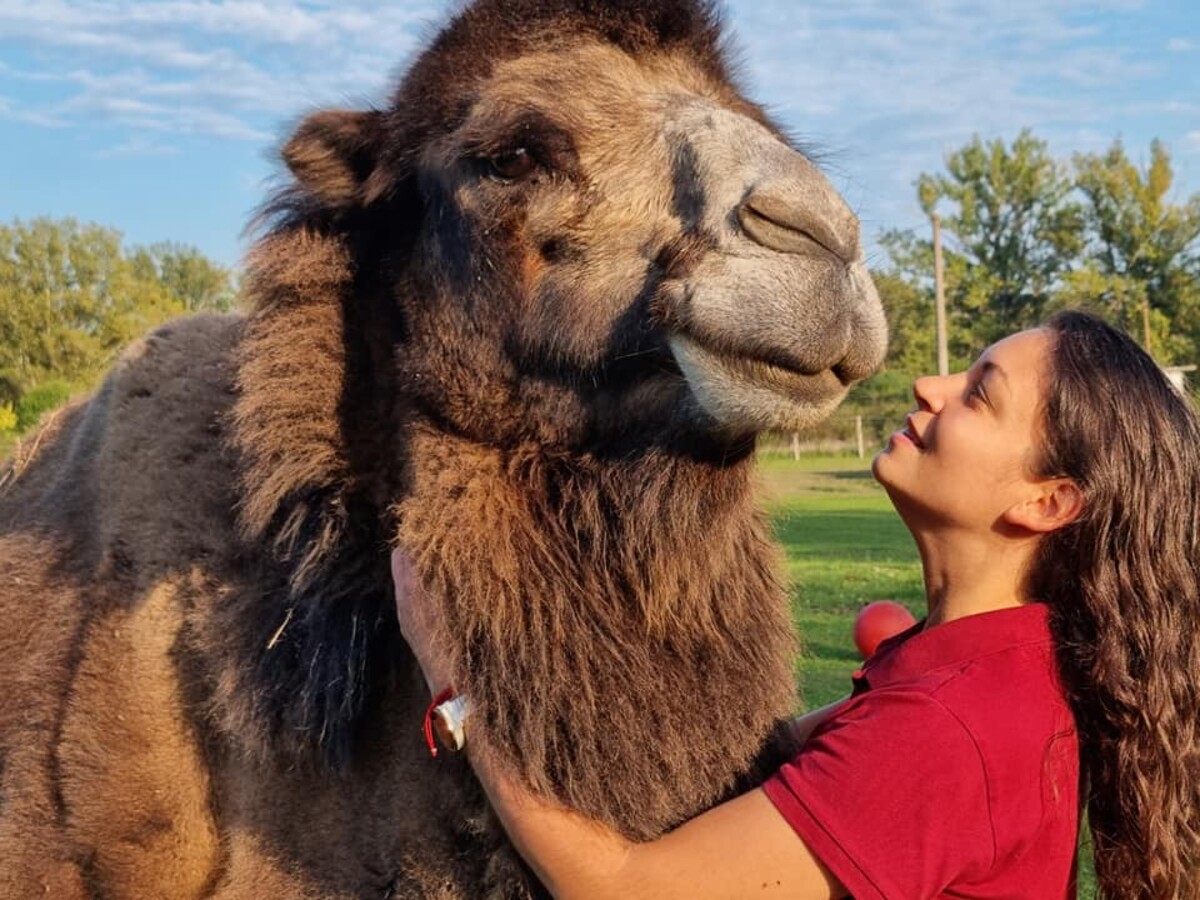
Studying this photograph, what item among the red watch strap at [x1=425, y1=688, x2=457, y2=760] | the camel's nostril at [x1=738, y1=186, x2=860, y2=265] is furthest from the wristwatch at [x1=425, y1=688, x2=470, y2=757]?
the camel's nostril at [x1=738, y1=186, x2=860, y2=265]

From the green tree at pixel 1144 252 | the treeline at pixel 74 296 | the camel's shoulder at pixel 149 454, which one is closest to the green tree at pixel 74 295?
the treeline at pixel 74 296

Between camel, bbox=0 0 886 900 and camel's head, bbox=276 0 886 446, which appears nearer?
camel's head, bbox=276 0 886 446

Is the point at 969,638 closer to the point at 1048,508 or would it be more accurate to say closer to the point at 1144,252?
the point at 1048,508

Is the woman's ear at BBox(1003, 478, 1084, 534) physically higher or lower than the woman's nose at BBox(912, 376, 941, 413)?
lower

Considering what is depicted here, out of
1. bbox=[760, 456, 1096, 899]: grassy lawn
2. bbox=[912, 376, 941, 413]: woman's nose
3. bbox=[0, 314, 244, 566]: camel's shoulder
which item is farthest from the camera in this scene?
bbox=[760, 456, 1096, 899]: grassy lawn

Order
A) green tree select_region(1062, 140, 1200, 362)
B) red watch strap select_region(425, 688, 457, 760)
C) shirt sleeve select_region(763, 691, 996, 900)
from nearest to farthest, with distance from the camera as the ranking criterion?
shirt sleeve select_region(763, 691, 996, 900), red watch strap select_region(425, 688, 457, 760), green tree select_region(1062, 140, 1200, 362)

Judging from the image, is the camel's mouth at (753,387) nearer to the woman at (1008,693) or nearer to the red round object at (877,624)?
the woman at (1008,693)

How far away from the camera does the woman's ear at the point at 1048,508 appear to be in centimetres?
270

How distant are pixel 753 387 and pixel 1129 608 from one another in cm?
91

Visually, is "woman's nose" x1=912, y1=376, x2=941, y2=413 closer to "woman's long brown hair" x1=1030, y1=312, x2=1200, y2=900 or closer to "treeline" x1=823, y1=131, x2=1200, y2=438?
"woman's long brown hair" x1=1030, y1=312, x2=1200, y2=900

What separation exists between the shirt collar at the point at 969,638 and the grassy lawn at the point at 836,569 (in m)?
0.83

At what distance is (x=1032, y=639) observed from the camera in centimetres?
265

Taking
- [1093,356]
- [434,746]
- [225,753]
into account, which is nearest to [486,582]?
[434,746]

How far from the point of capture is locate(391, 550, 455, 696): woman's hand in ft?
9.46
